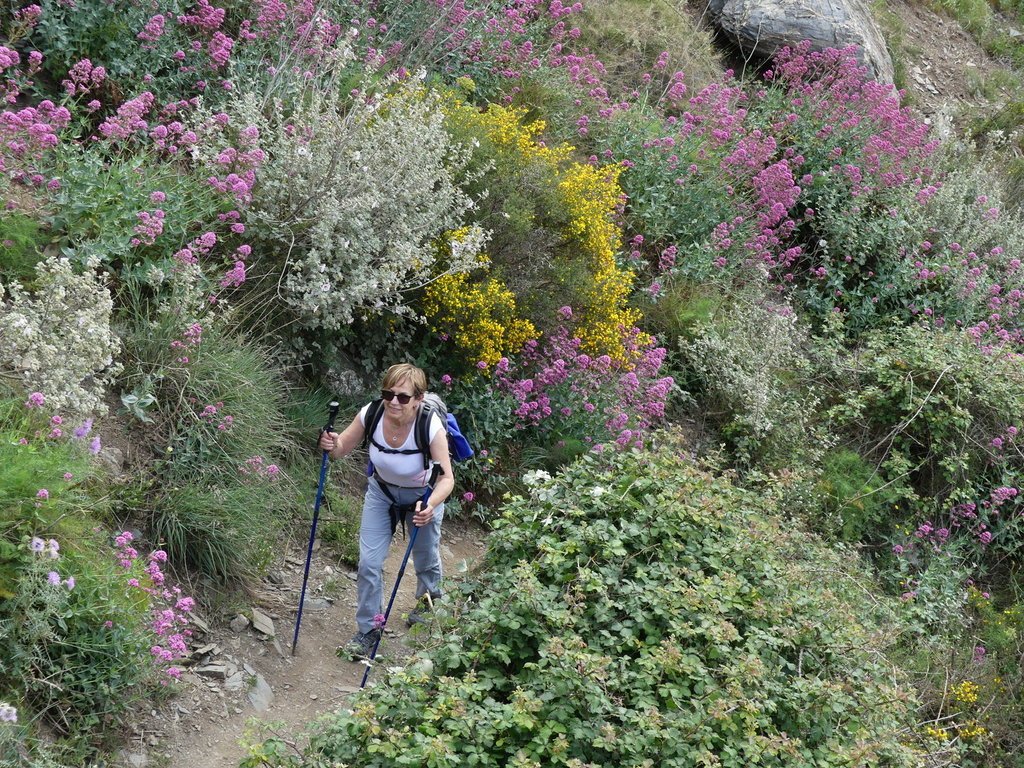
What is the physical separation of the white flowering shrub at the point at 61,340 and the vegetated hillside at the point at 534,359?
0.08ft

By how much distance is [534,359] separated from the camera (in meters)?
8.09

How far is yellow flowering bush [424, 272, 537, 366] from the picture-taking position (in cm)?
729

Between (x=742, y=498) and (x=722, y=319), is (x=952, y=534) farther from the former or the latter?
(x=742, y=498)

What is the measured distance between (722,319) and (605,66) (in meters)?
4.44

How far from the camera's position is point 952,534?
9.69m

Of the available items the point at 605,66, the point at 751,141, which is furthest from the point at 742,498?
the point at 605,66

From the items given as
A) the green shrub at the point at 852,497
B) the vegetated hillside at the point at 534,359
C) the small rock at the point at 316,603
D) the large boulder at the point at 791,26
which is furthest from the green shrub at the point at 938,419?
the large boulder at the point at 791,26

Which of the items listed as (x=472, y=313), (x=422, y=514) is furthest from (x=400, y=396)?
(x=472, y=313)

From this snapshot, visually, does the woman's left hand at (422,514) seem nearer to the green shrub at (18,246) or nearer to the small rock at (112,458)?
the small rock at (112,458)

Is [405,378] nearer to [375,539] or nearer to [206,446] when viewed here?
[375,539]

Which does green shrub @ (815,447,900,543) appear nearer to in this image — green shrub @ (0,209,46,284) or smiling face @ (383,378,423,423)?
smiling face @ (383,378,423,423)

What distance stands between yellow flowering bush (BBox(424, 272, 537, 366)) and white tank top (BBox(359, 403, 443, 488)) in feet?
6.66

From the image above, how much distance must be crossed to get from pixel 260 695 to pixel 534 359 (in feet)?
12.3

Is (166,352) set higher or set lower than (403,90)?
lower
